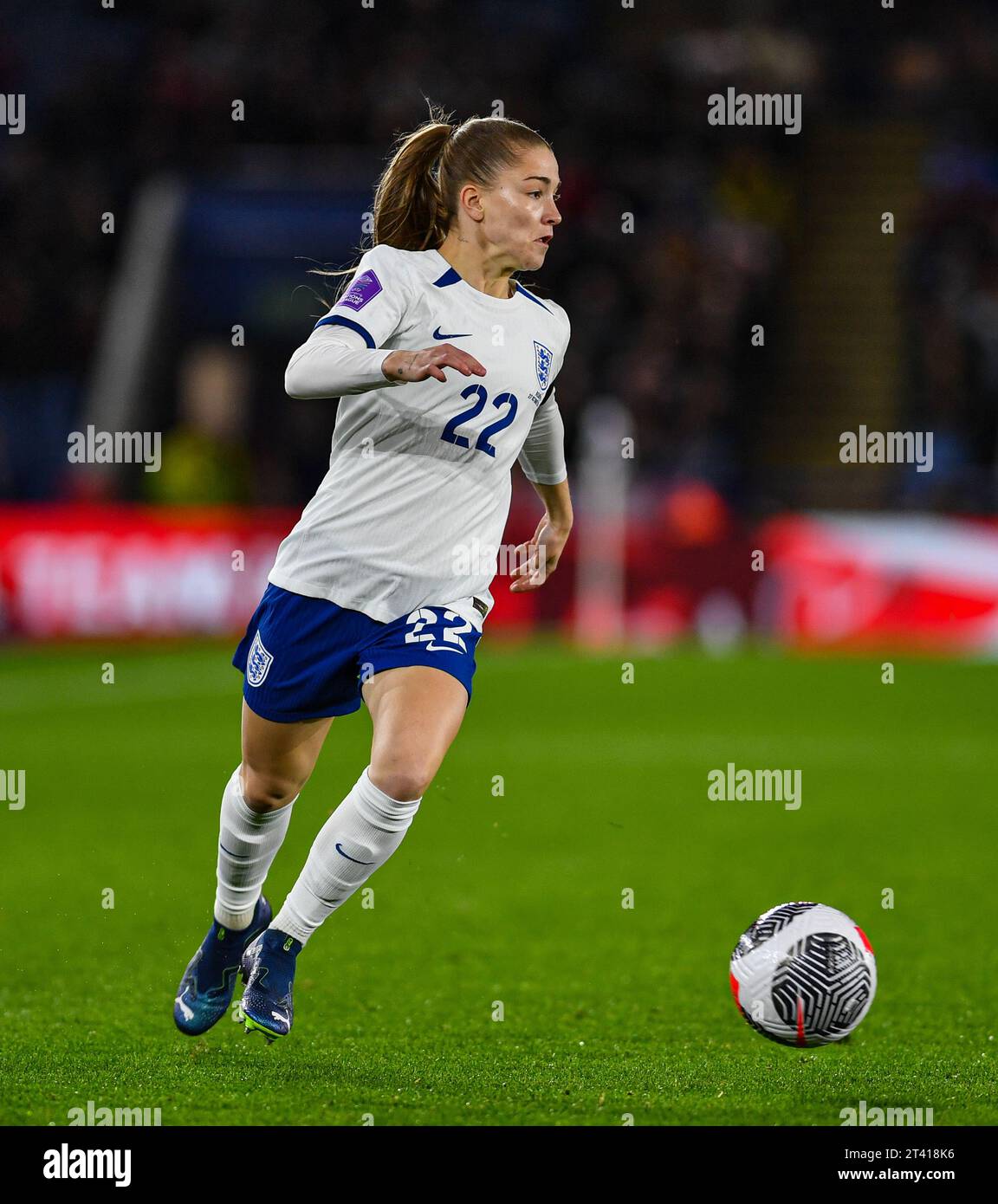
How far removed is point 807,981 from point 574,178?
17967 millimetres

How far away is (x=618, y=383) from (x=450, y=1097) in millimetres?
16780

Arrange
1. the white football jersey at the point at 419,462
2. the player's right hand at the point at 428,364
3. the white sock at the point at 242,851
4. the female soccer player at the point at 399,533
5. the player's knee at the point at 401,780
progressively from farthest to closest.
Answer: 1. the white sock at the point at 242,851
2. the white football jersey at the point at 419,462
3. the female soccer player at the point at 399,533
4. the player's knee at the point at 401,780
5. the player's right hand at the point at 428,364

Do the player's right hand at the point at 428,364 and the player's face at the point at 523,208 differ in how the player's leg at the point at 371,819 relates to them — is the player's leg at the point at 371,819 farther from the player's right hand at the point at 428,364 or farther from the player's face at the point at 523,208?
the player's face at the point at 523,208

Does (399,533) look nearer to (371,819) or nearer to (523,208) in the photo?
(371,819)

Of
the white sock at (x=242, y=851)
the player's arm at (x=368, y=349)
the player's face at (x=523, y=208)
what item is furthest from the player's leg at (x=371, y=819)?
the player's face at (x=523, y=208)

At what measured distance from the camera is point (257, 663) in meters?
4.62

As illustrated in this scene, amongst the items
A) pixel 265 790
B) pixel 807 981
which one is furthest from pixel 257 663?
pixel 807 981

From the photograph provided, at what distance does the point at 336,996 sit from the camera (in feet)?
17.5

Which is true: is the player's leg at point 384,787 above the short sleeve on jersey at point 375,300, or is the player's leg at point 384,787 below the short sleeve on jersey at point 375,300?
below

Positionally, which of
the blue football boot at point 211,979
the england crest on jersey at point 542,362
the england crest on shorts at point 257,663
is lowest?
the blue football boot at point 211,979

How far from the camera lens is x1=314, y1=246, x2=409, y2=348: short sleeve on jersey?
14.2 feet

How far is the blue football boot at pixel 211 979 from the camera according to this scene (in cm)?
470

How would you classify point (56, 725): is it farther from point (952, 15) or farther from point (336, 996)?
point (952, 15)

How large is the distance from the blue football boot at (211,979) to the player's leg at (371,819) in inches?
12.1
